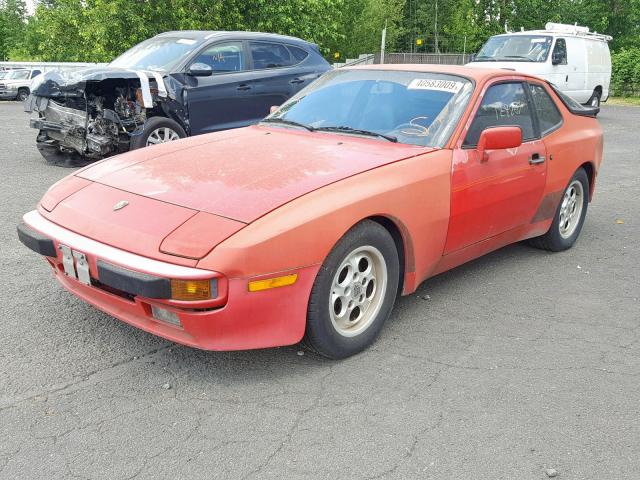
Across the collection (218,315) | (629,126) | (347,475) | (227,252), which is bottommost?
(629,126)

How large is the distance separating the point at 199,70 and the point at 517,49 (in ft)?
32.2

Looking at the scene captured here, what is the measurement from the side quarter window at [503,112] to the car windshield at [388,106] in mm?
148

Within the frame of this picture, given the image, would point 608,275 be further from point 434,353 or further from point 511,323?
point 434,353

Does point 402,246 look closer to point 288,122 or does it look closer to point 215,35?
point 288,122

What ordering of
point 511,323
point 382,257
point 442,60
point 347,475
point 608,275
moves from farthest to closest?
point 442,60
point 608,275
point 511,323
point 382,257
point 347,475

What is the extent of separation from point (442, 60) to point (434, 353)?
140 feet

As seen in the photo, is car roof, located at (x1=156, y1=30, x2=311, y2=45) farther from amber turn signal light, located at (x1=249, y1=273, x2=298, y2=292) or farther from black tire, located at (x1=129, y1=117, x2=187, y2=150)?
amber turn signal light, located at (x1=249, y1=273, x2=298, y2=292)

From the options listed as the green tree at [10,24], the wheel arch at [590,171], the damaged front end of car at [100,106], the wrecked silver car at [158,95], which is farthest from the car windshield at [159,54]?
the green tree at [10,24]

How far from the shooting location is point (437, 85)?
4207 mm

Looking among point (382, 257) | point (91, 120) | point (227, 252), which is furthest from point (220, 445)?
point (91, 120)

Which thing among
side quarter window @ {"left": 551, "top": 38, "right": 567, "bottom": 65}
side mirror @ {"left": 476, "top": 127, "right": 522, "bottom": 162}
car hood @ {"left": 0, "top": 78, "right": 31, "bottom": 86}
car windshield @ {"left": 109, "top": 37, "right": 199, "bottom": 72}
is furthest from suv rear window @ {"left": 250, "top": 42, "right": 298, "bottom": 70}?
car hood @ {"left": 0, "top": 78, "right": 31, "bottom": 86}

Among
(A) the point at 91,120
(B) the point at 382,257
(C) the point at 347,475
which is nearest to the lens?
(C) the point at 347,475

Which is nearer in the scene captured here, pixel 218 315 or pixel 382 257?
pixel 218 315

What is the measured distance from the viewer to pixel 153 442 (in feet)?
8.50
